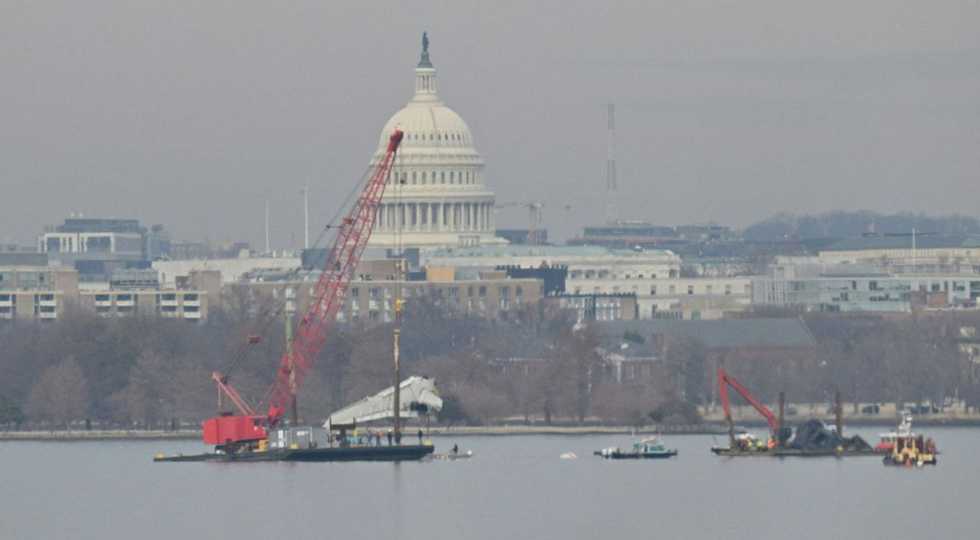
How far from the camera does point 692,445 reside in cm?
13925

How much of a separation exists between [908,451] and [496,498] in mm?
18513

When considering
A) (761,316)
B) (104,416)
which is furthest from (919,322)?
(104,416)

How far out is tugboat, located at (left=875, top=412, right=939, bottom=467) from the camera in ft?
406

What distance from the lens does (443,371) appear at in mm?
159250

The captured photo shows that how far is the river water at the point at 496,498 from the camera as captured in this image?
326 feet

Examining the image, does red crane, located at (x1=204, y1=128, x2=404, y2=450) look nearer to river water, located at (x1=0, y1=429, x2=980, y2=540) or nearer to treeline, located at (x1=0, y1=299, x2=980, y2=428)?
treeline, located at (x1=0, y1=299, x2=980, y2=428)

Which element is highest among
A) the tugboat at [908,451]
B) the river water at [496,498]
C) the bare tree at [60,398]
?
the bare tree at [60,398]

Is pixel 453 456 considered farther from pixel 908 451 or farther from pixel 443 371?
pixel 443 371

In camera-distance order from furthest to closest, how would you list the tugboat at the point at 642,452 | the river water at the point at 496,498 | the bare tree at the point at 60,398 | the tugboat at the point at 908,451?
1. the bare tree at the point at 60,398
2. the tugboat at the point at 642,452
3. the tugboat at the point at 908,451
4. the river water at the point at 496,498

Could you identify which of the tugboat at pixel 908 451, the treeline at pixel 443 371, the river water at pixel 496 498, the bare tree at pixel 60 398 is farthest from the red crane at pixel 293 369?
the tugboat at pixel 908 451

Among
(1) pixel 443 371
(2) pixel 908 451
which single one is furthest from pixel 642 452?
(1) pixel 443 371

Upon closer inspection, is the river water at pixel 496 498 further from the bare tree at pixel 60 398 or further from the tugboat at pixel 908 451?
the bare tree at pixel 60 398

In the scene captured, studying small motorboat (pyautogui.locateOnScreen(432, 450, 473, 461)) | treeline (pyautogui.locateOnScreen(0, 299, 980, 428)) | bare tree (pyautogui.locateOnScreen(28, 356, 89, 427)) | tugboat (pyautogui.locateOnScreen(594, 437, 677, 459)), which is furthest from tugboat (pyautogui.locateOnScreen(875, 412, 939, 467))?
bare tree (pyautogui.locateOnScreen(28, 356, 89, 427))

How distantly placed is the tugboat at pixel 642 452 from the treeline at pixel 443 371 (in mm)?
15790
